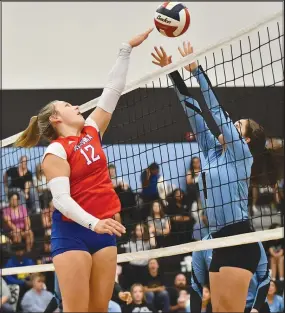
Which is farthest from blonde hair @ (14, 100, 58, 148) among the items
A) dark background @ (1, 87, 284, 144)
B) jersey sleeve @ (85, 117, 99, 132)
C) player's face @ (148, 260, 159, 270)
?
dark background @ (1, 87, 284, 144)

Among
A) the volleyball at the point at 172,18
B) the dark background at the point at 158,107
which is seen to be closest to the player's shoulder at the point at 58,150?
the volleyball at the point at 172,18

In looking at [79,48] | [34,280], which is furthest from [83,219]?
[79,48]

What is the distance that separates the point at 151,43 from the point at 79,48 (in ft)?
4.61

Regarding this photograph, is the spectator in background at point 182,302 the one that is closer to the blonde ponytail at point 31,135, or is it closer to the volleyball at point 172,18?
the volleyball at point 172,18

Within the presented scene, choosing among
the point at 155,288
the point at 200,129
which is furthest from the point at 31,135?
the point at 155,288

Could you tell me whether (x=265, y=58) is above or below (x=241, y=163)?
above

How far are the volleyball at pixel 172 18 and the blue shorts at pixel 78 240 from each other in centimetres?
213

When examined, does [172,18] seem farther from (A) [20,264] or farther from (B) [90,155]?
(A) [20,264]

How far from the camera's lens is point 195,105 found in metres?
5.44

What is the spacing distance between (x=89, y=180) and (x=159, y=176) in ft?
22.8

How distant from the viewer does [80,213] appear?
402 cm

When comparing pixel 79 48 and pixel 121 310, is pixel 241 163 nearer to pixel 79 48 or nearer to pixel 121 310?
pixel 121 310

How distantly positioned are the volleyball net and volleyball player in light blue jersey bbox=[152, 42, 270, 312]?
0.12m

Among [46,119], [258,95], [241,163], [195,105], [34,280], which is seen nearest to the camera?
[46,119]
